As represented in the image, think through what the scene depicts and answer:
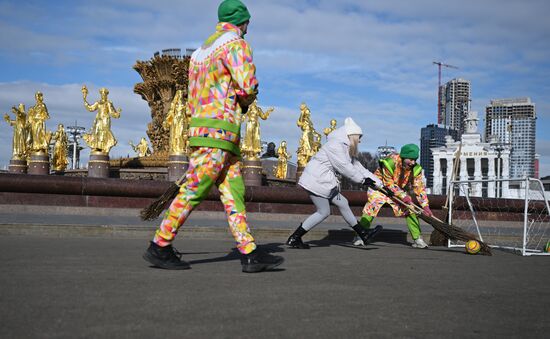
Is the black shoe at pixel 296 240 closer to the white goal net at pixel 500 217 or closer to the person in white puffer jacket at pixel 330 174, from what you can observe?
the person in white puffer jacket at pixel 330 174

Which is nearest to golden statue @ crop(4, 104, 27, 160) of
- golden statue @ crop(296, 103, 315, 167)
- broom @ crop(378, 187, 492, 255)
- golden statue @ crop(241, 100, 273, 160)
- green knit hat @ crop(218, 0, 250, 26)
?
golden statue @ crop(241, 100, 273, 160)

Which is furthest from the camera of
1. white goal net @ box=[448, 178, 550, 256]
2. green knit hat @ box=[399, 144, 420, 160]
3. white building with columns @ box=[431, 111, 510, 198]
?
white building with columns @ box=[431, 111, 510, 198]

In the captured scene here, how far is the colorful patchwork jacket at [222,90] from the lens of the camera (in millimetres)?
5043

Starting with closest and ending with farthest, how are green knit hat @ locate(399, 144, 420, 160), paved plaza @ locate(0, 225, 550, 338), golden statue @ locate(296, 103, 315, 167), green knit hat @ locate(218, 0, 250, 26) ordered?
paved plaza @ locate(0, 225, 550, 338) → green knit hat @ locate(218, 0, 250, 26) → green knit hat @ locate(399, 144, 420, 160) → golden statue @ locate(296, 103, 315, 167)

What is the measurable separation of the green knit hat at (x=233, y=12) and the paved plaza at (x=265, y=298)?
197cm

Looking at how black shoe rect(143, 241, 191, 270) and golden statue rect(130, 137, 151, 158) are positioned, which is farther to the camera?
golden statue rect(130, 137, 151, 158)

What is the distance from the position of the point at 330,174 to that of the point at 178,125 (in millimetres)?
12383

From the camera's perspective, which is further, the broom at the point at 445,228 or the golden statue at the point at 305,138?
the golden statue at the point at 305,138

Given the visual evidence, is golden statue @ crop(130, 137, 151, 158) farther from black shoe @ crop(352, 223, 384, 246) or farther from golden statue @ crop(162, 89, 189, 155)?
black shoe @ crop(352, 223, 384, 246)

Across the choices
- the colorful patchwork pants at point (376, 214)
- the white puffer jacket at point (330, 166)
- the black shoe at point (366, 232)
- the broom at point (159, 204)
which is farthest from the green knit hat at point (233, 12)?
the colorful patchwork pants at point (376, 214)

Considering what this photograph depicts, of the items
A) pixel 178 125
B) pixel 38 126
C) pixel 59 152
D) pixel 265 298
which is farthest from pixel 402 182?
pixel 59 152

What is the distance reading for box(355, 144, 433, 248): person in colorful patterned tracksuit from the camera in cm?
841

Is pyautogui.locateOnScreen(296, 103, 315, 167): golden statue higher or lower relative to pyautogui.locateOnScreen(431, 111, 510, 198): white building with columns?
lower

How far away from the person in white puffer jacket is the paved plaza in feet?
4.84
